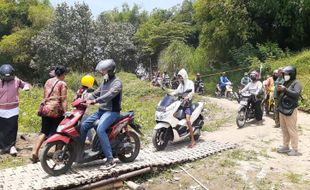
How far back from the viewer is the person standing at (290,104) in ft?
26.1

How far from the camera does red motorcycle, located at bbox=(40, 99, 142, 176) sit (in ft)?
20.7

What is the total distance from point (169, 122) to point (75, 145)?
7.51 feet

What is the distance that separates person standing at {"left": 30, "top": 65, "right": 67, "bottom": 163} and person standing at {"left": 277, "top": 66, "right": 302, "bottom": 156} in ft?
13.0

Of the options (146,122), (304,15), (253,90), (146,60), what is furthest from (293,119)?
(146,60)

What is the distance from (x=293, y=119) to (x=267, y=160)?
95 cm

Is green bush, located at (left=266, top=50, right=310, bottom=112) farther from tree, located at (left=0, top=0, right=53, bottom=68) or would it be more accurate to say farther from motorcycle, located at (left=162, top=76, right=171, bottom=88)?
tree, located at (left=0, top=0, right=53, bottom=68)

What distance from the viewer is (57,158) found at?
6383 millimetres

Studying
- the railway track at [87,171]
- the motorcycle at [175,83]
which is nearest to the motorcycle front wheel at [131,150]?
the railway track at [87,171]

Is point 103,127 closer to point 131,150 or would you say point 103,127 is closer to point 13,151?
point 131,150

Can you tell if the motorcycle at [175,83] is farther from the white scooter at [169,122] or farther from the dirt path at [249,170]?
the white scooter at [169,122]

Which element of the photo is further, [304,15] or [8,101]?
[304,15]

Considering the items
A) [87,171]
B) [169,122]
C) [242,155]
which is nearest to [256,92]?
[242,155]

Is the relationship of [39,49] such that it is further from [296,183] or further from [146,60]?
[296,183]

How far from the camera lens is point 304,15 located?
23547 mm
